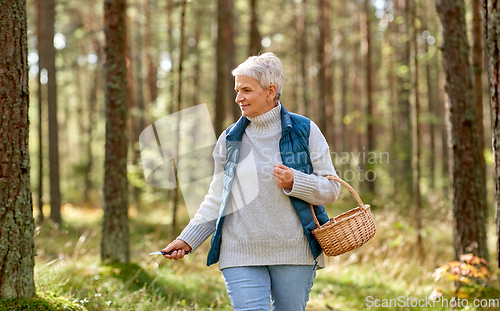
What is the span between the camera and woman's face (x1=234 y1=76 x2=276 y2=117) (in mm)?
2312

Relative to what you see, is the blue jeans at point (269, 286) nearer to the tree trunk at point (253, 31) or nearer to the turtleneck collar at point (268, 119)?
the turtleneck collar at point (268, 119)

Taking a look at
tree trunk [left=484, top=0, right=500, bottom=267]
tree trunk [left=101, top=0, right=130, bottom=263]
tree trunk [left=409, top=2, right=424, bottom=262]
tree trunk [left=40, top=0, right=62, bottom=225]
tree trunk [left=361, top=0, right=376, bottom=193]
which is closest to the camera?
tree trunk [left=484, top=0, right=500, bottom=267]

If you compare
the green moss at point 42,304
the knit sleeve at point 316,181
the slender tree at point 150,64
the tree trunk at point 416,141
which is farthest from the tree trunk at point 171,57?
the knit sleeve at point 316,181

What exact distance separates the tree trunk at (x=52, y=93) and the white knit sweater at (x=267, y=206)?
9.02 meters

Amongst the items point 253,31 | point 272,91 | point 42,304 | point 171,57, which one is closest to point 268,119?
point 272,91

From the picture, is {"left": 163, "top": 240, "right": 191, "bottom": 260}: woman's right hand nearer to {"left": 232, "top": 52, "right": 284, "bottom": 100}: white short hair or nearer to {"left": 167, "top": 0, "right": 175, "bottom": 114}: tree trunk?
{"left": 232, "top": 52, "right": 284, "bottom": 100}: white short hair

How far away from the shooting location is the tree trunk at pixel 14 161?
9.07 ft

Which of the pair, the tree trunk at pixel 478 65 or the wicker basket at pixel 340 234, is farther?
the tree trunk at pixel 478 65

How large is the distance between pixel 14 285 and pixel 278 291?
1.85 metres

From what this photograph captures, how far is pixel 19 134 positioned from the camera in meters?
2.84

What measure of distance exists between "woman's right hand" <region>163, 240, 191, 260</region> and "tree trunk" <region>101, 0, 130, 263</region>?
10.5ft

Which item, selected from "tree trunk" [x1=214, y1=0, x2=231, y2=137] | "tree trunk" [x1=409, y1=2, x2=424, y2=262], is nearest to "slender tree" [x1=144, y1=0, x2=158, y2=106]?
"tree trunk" [x1=214, y1=0, x2=231, y2=137]

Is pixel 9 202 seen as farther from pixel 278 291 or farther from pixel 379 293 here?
pixel 379 293

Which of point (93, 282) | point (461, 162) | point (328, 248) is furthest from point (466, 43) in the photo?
point (93, 282)
